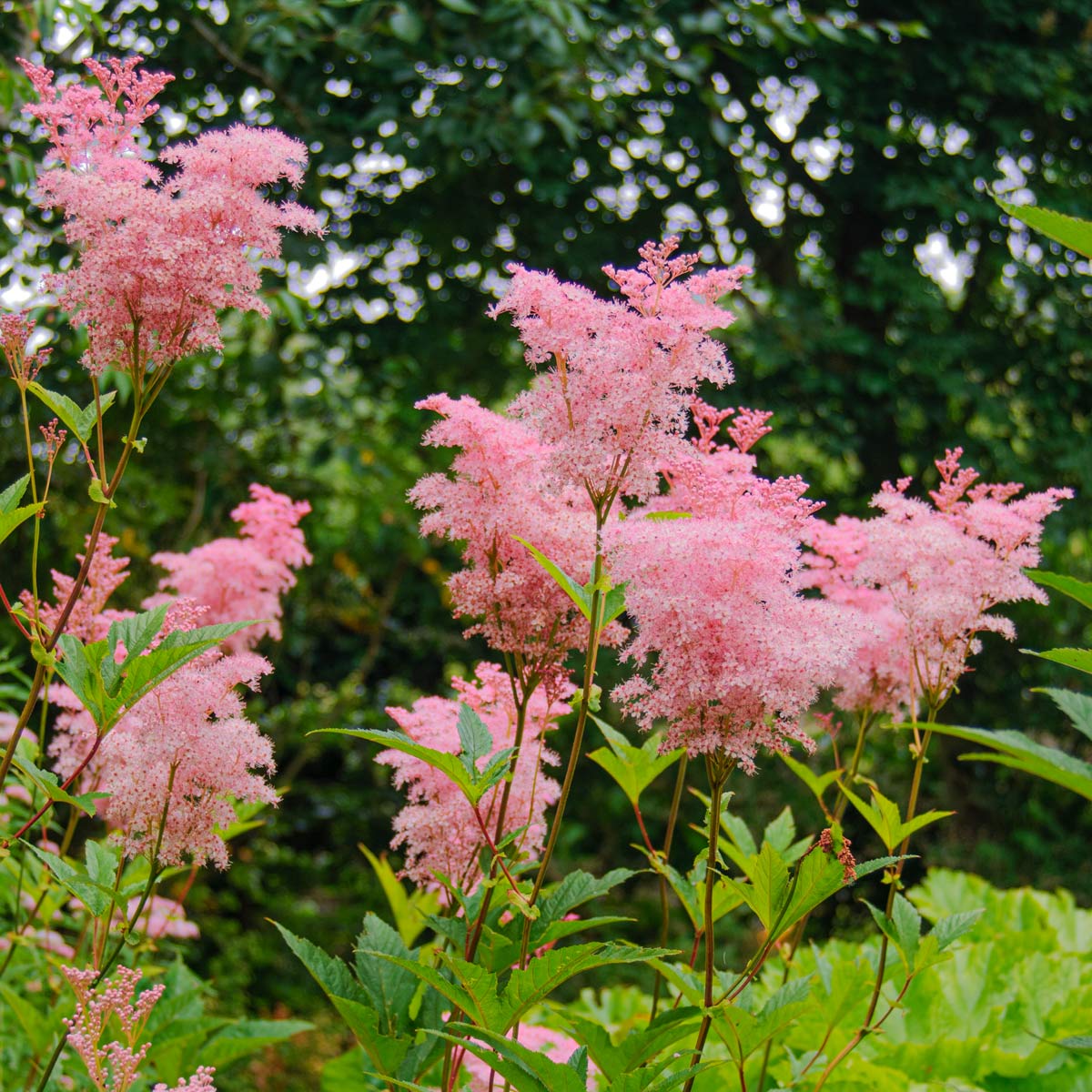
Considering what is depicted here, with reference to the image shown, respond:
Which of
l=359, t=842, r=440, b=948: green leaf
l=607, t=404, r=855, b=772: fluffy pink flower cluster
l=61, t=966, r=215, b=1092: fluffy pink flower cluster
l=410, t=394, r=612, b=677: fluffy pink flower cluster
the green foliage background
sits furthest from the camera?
the green foliage background

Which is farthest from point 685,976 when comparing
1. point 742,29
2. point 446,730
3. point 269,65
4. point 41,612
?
point 742,29

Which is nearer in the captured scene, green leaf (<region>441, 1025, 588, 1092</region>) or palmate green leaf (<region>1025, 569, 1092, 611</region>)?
palmate green leaf (<region>1025, 569, 1092, 611</region>)

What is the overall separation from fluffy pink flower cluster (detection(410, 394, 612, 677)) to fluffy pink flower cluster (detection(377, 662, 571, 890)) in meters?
0.12

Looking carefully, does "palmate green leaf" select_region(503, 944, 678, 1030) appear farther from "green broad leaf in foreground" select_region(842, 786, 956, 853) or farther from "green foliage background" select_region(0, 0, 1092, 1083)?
"green foliage background" select_region(0, 0, 1092, 1083)

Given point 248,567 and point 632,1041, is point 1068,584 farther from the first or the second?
point 248,567

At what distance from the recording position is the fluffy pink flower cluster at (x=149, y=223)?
139cm

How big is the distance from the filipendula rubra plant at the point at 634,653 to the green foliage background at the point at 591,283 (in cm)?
293

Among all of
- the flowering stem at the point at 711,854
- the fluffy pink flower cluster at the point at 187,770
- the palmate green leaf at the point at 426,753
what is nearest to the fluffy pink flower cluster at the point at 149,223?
the fluffy pink flower cluster at the point at 187,770

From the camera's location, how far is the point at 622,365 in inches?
54.4

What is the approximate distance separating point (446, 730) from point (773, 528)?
0.71 m

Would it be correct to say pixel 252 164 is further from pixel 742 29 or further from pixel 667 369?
pixel 742 29

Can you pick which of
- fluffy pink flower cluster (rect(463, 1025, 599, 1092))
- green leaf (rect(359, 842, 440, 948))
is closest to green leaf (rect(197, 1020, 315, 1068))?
green leaf (rect(359, 842, 440, 948))

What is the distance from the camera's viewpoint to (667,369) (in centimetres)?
138

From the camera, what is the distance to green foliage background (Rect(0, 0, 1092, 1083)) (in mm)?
4656
